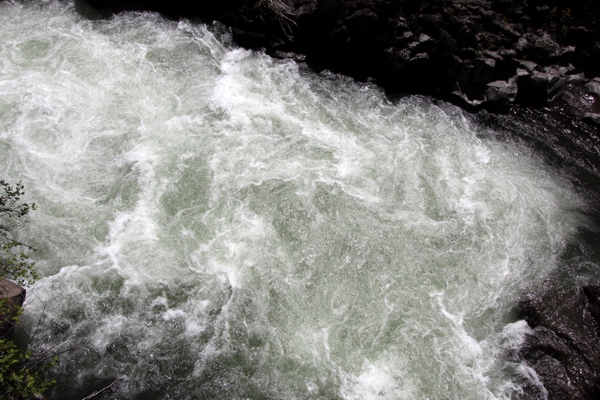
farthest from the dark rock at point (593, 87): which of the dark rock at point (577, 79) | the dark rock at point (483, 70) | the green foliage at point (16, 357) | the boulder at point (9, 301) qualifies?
the boulder at point (9, 301)

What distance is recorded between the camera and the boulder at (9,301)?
7.36 metres

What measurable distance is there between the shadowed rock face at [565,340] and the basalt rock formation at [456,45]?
252 inches

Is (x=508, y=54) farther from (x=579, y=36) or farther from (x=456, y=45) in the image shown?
(x=579, y=36)

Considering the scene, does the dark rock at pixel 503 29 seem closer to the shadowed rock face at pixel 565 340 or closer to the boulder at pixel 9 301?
the shadowed rock face at pixel 565 340

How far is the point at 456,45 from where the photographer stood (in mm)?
12484

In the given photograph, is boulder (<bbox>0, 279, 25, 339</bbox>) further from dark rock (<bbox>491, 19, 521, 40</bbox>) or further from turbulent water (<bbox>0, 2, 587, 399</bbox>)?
dark rock (<bbox>491, 19, 521, 40</bbox>)

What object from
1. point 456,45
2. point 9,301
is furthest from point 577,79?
point 9,301

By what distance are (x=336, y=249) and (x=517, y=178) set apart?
5829 mm

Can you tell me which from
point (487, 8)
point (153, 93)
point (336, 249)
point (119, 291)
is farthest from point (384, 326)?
point (487, 8)

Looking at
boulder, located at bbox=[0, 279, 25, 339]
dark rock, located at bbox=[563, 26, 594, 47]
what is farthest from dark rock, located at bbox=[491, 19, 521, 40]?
boulder, located at bbox=[0, 279, 25, 339]

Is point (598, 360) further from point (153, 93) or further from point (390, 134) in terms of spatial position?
point (153, 93)

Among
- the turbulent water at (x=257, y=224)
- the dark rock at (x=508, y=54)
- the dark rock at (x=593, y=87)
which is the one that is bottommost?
the turbulent water at (x=257, y=224)

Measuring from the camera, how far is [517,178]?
1122cm

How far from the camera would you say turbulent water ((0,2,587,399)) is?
25.6 feet
